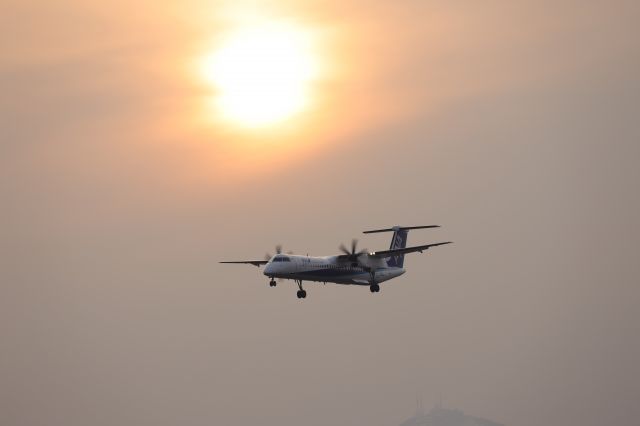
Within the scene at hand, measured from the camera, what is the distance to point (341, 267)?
466 feet

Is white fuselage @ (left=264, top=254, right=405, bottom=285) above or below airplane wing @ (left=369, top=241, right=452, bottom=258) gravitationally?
below

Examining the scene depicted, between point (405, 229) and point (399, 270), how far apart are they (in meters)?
7.72

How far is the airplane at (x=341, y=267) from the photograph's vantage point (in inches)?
5413

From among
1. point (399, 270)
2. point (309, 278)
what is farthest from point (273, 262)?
point (399, 270)

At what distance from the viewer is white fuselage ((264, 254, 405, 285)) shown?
137375 mm

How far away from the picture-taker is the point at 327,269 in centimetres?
14088

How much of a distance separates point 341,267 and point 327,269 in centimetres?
223

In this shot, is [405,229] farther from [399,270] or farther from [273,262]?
[273,262]

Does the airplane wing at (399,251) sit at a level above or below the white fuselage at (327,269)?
above

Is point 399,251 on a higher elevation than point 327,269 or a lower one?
higher

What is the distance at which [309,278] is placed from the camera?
139625 millimetres

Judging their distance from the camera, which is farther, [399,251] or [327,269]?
[327,269]

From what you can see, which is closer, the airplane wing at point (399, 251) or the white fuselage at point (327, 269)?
the white fuselage at point (327, 269)

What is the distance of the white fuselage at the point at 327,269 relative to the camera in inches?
5408
